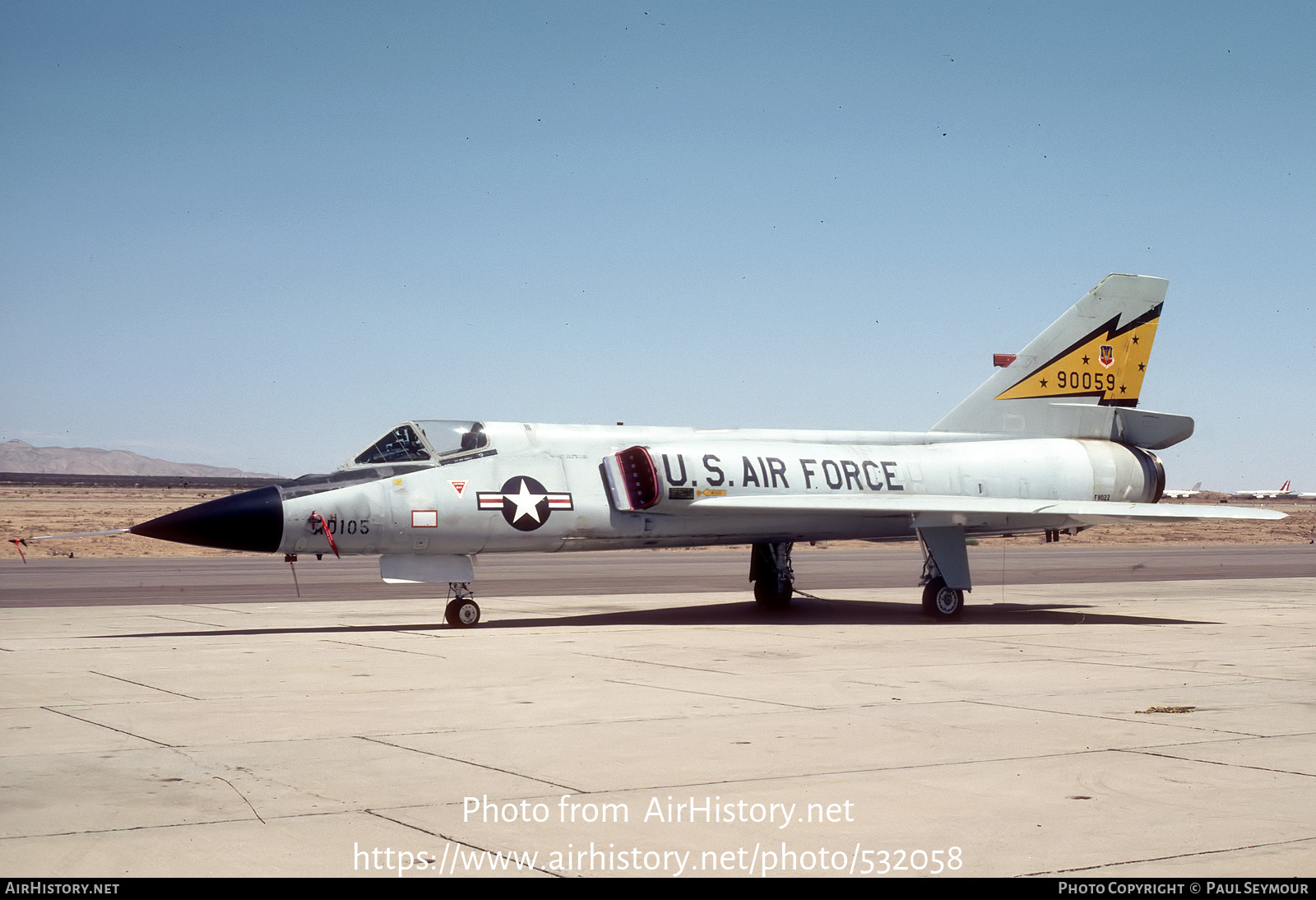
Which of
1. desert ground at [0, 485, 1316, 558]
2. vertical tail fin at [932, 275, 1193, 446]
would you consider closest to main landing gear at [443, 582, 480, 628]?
vertical tail fin at [932, 275, 1193, 446]

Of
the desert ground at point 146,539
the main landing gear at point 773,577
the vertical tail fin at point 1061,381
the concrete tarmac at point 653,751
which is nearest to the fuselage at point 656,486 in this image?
the vertical tail fin at point 1061,381

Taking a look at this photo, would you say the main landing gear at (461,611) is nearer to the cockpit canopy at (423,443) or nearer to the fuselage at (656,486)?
the fuselage at (656,486)

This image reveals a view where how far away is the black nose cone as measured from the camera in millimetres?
14078

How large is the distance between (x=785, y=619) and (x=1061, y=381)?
6528 mm

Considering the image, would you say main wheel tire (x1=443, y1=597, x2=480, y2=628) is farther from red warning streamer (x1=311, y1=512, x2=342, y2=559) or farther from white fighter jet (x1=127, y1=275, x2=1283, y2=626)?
red warning streamer (x1=311, y1=512, x2=342, y2=559)

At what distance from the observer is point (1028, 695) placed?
10.4 metres

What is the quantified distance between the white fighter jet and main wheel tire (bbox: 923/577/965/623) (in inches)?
1.1

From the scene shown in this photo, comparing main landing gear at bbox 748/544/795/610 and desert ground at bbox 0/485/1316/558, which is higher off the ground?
main landing gear at bbox 748/544/795/610

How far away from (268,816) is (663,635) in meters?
9.53

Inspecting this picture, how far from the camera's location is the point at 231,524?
14.3 m

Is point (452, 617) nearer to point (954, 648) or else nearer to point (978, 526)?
point (954, 648)

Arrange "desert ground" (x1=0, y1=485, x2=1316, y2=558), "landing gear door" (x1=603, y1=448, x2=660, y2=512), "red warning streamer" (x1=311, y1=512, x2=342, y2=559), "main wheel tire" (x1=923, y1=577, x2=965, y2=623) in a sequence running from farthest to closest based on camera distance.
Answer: "desert ground" (x1=0, y1=485, x2=1316, y2=558), "main wheel tire" (x1=923, y1=577, x2=965, y2=623), "landing gear door" (x1=603, y1=448, x2=660, y2=512), "red warning streamer" (x1=311, y1=512, x2=342, y2=559)

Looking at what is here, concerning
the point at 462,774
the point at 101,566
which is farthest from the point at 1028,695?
the point at 101,566

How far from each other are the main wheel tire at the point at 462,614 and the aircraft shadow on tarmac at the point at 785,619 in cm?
11
